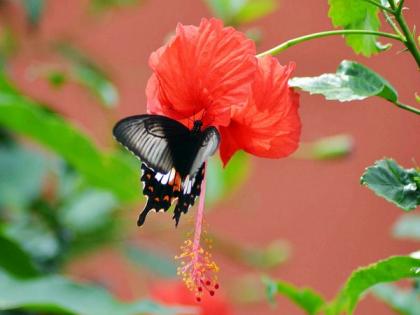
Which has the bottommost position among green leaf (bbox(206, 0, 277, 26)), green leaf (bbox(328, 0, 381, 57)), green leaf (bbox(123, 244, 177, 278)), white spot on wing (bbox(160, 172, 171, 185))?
white spot on wing (bbox(160, 172, 171, 185))

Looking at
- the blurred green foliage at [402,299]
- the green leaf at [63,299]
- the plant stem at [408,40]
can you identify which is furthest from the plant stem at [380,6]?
the green leaf at [63,299]

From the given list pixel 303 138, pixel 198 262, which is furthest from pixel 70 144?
Answer: pixel 303 138

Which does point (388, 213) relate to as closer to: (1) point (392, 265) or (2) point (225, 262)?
(2) point (225, 262)

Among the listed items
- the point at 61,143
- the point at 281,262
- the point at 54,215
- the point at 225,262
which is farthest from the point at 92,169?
the point at 225,262

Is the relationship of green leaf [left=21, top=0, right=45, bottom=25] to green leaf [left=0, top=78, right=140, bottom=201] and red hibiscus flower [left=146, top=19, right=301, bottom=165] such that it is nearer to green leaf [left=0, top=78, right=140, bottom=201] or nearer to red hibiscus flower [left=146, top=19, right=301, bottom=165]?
green leaf [left=0, top=78, right=140, bottom=201]

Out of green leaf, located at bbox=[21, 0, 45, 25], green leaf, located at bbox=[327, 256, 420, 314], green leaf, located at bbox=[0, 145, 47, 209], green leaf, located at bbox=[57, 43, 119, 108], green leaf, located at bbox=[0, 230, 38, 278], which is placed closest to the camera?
green leaf, located at bbox=[327, 256, 420, 314]

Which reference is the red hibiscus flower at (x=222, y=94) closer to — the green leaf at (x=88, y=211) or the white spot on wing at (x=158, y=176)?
the white spot on wing at (x=158, y=176)

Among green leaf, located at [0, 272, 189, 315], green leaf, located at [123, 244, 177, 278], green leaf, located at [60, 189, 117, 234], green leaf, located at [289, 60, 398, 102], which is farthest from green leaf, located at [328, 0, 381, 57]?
green leaf, located at [123, 244, 177, 278]
